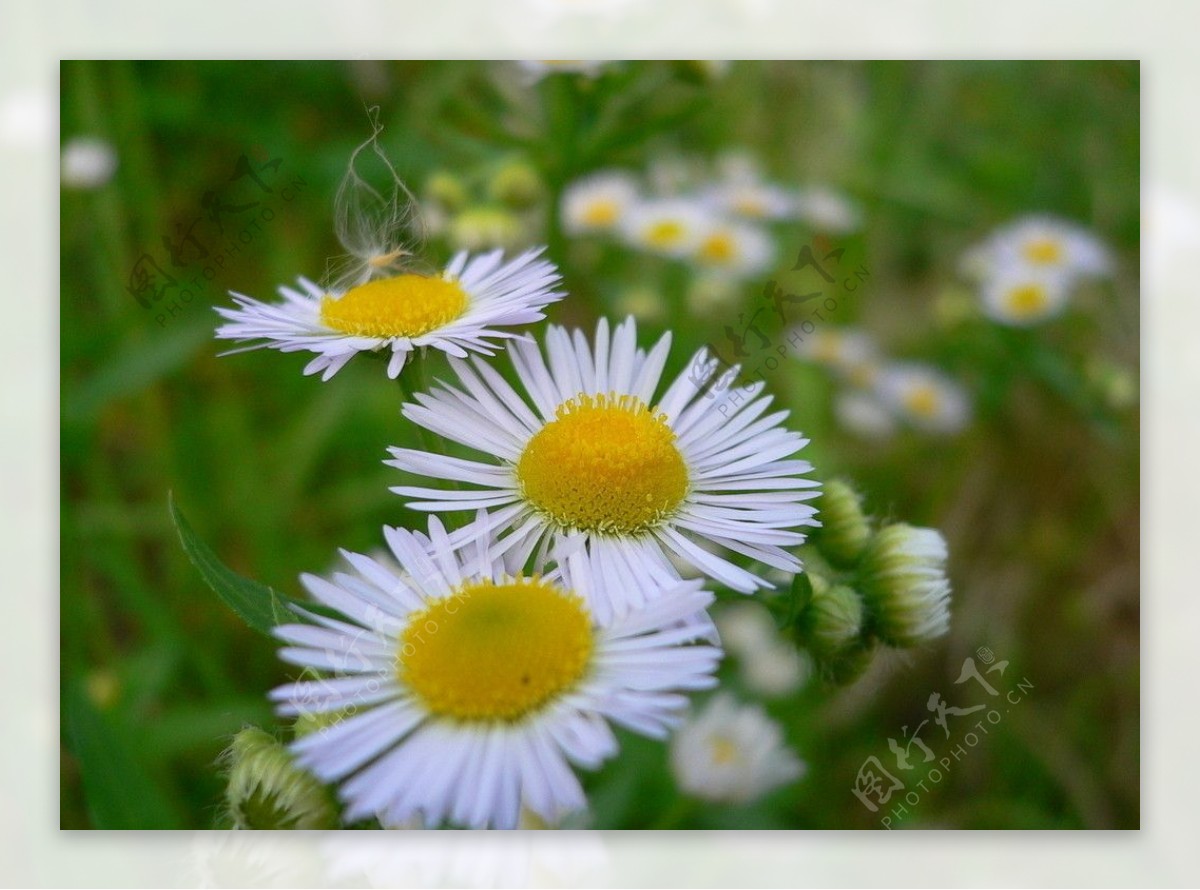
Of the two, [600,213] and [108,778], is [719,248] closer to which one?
[600,213]

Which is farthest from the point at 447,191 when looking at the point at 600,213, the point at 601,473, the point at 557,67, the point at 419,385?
the point at 601,473

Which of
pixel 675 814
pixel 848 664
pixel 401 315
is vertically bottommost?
pixel 675 814

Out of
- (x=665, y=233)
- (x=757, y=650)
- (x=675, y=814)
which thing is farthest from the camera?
(x=665, y=233)

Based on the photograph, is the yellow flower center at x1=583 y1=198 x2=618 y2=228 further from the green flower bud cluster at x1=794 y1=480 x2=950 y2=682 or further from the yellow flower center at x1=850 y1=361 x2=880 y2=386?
the green flower bud cluster at x1=794 y1=480 x2=950 y2=682

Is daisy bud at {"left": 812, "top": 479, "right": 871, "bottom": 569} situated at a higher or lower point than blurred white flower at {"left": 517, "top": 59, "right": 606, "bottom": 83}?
lower

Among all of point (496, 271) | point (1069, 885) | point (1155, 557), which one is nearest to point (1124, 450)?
point (1155, 557)

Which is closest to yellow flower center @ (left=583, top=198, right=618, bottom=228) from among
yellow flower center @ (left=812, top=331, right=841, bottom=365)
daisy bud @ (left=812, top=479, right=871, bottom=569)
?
yellow flower center @ (left=812, top=331, right=841, bottom=365)

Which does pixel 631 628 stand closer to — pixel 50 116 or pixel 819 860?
pixel 819 860
